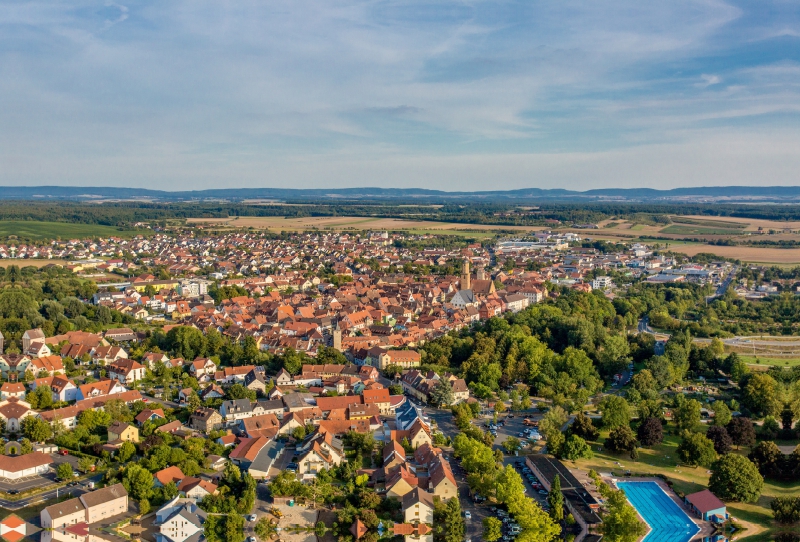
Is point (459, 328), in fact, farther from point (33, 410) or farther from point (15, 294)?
point (15, 294)

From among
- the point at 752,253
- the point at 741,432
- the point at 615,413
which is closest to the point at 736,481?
the point at 741,432

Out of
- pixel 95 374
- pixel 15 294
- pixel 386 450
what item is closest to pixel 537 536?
pixel 386 450

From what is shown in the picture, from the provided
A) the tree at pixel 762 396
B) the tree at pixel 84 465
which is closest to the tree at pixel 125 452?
the tree at pixel 84 465

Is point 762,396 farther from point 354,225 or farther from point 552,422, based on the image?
point 354,225

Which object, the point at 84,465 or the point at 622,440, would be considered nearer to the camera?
the point at 84,465

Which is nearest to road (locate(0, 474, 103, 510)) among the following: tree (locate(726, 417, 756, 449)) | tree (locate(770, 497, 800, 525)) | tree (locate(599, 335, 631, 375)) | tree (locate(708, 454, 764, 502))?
tree (locate(708, 454, 764, 502))

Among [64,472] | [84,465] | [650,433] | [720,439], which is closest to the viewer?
[64,472]
